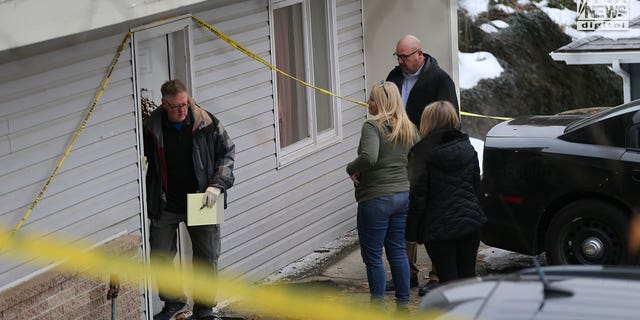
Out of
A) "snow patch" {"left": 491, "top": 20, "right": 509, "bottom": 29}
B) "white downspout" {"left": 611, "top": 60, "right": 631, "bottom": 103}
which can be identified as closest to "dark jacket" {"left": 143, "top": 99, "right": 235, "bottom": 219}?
"white downspout" {"left": 611, "top": 60, "right": 631, "bottom": 103}

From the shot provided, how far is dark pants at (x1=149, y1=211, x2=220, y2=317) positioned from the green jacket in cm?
121

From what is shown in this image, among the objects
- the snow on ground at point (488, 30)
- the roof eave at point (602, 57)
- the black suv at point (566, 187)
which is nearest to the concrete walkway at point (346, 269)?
the black suv at point (566, 187)

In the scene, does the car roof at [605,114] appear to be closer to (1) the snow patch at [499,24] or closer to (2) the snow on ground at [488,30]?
(2) the snow on ground at [488,30]

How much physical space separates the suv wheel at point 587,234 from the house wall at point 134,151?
240 cm

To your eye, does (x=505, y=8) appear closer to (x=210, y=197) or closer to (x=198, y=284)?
(x=198, y=284)

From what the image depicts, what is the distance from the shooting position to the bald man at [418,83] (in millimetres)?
9945

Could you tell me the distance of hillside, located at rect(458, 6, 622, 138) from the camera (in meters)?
21.3

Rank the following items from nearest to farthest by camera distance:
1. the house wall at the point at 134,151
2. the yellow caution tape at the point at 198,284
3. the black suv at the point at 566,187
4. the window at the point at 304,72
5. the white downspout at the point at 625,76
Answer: the house wall at the point at 134,151
the yellow caution tape at the point at 198,284
the black suv at the point at 566,187
the window at the point at 304,72
the white downspout at the point at 625,76

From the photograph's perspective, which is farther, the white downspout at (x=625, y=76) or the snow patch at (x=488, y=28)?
the snow patch at (x=488, y=28)

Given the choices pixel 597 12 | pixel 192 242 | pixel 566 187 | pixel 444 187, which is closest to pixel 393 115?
pixel 444 187

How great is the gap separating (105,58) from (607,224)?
418 centimetres

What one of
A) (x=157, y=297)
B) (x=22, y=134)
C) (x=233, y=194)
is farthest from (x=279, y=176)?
(x=22, y=134)

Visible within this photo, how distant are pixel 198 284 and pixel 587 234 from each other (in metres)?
3.15

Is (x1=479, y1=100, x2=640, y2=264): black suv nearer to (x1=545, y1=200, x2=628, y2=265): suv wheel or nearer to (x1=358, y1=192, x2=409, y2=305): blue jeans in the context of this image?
(x1=545, y1=200, x2=628, y2=265): suv wheel
